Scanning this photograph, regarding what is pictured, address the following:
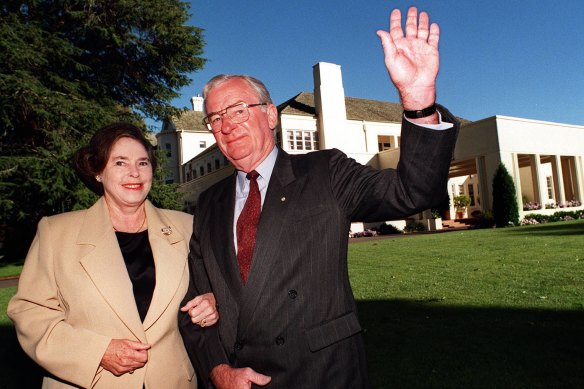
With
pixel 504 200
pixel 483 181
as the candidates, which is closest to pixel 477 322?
pixel 504 200

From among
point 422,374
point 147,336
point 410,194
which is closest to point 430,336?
point 422,374

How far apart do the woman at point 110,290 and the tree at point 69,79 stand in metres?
16.5

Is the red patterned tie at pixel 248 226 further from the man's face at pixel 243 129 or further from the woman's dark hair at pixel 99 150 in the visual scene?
the woman's dark hair at pixel 99 150

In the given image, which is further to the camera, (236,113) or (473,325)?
(473,325)

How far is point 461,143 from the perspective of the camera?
1134 inches

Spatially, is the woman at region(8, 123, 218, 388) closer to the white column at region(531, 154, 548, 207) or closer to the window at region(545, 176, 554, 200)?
the white column at region(531, 154, 548, 207)

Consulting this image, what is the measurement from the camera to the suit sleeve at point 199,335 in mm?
2059

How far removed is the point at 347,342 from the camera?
6.16ft

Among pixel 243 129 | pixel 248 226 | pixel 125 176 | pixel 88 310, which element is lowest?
pixel 88 310

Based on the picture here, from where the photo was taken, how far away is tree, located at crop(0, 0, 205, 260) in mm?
17500

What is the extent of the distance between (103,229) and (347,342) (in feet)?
5.85

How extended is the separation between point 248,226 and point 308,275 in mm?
393

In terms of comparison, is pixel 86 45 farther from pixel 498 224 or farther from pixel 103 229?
pixel 498 224

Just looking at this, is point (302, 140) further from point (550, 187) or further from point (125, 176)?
point (125, 176)
